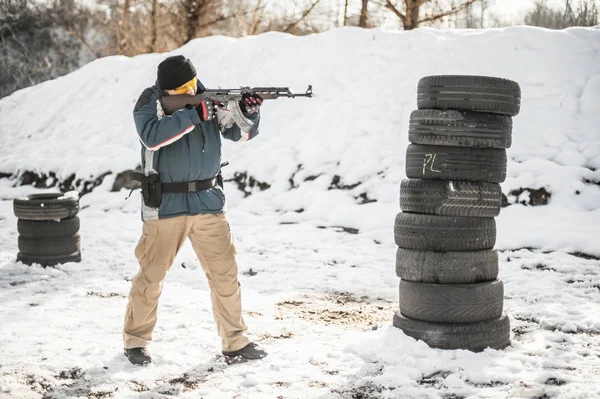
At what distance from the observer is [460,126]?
191 inches

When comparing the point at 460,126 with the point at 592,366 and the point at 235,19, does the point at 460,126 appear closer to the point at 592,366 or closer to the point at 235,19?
the point at 592,366

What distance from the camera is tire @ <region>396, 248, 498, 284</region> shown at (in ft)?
15.8

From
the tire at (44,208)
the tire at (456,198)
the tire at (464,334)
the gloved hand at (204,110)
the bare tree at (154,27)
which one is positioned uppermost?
the bare tree at (154,27)

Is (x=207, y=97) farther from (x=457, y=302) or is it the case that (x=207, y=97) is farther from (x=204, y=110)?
(x=457, y=302)

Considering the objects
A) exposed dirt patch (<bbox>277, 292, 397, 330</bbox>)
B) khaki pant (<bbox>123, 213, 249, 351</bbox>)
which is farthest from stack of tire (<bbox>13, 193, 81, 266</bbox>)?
khaki pant (<bbox>123, 213, 249, 351</bbox>)

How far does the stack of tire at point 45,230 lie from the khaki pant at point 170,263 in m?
3.76

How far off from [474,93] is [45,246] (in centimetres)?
571

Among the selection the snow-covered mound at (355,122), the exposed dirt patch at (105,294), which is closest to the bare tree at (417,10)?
the snow-covered mound at (355,122)

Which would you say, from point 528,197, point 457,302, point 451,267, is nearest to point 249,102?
point 451,267

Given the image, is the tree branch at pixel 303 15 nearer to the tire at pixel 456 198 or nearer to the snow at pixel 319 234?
the snow at pixel 319 234

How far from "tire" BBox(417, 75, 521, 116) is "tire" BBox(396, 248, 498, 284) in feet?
3.70

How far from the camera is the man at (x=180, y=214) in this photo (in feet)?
14.9

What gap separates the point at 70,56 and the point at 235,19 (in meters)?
8.43

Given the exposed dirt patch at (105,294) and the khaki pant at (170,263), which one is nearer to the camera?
the khaki pant at (170,263)
